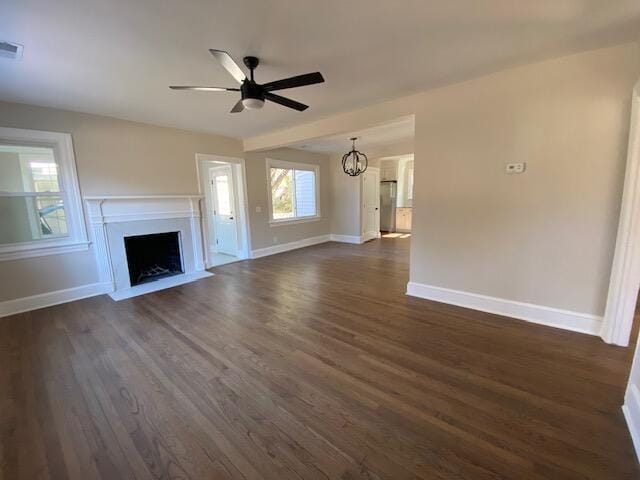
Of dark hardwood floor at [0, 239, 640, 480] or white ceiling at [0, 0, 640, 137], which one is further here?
white ceiling at [0, 0, 640, 137]

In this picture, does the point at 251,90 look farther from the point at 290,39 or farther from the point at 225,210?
the point at 225,210

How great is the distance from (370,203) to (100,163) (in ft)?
19.9

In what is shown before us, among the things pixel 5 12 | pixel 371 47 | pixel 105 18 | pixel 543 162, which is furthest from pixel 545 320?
pixel 5 12

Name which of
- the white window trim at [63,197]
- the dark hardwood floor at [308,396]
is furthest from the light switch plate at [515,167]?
the white window trim at [63,197]

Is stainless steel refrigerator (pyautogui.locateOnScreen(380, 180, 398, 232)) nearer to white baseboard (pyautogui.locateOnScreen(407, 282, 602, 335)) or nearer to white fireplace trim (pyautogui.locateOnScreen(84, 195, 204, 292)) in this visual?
white baseboard (pyautogui.locateOnScreen(407, 282, 602, 335))

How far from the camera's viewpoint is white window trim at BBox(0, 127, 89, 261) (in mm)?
3195

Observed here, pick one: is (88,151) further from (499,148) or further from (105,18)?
(499,148)

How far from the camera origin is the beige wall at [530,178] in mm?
2293

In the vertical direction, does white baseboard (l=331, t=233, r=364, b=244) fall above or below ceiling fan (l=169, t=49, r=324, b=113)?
below

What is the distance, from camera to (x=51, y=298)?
11.6ft

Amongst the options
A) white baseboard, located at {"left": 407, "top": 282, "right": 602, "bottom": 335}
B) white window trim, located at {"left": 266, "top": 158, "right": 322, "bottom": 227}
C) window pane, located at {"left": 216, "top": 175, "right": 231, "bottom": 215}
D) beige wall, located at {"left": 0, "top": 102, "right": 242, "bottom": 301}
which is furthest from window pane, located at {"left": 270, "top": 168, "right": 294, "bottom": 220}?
white baseboard, located at {"left": 407, "top": 282, "right": 602, "bottom": 335}

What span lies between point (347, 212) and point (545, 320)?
17.1ft

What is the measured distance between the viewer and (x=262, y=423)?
5.32ft

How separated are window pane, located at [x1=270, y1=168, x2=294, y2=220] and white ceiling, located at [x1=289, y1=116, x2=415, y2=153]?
798mm
